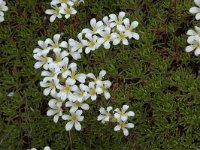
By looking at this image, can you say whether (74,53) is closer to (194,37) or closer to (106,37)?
(106,37)

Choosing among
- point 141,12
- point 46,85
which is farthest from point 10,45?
point 141,12

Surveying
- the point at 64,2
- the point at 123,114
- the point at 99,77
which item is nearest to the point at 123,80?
the point at 99,77

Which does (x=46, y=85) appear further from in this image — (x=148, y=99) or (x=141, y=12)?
(x=141, y=12)

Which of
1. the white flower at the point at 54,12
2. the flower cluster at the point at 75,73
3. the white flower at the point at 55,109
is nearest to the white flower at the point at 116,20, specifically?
the flower cluster at the point at 75,73

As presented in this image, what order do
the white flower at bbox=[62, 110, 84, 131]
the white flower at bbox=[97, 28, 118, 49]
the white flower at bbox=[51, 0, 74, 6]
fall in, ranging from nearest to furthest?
the white flower at bbox=[62, 110, 84, 131], the white flower at bbox=[97, 28, 118, 49], the white flower at bbox=[51, 0, 74, 6]

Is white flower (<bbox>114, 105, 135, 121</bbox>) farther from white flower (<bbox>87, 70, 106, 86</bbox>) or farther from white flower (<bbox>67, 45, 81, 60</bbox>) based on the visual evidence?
white flower (<bbox>67, 45, 81, 60</bbox>)

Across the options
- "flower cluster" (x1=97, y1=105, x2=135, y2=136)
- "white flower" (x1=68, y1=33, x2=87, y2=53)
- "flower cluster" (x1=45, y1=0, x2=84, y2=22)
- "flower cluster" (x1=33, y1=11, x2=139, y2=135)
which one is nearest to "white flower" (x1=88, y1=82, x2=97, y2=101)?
"flower cluster" (x1=33, y1=11, x2=139, y2=135)
